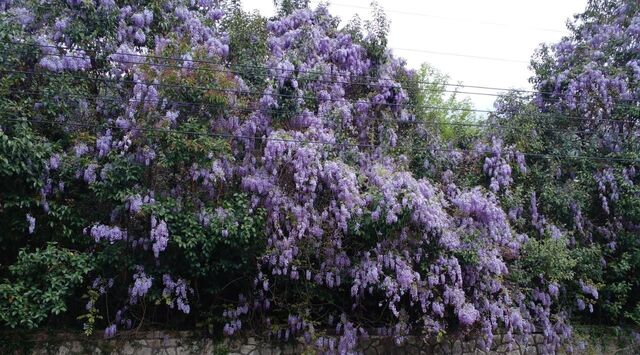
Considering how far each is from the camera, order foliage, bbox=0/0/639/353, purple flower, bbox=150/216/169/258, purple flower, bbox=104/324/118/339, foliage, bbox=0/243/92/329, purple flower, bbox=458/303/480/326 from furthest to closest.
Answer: purple flower, bbox=458/303/480/326 < purple flower, bbox=104/324/118/339 < foliage, bbox=0/0/639/353 < purple flower, bbox=150/216/169/258 < foliage, bbox=0/243/92/329

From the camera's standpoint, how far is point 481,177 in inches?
400

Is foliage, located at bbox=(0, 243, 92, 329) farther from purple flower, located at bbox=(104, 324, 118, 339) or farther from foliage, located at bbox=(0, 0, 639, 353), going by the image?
purple flower, located at bbox=(104, 324, 118, 339)

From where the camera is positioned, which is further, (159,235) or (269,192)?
(269,192)

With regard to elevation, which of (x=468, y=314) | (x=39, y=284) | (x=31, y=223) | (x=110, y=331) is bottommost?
(x=110, y=331)

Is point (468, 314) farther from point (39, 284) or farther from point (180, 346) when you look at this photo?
point (39, 284)

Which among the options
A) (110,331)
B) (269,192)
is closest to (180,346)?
(110,331)

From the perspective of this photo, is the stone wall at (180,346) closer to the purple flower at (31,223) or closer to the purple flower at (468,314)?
the purple flower at (468,314)

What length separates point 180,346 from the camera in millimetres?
8109

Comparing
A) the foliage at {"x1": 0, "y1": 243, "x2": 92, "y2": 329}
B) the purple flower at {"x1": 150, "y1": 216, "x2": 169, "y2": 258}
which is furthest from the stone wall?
the purple flower at {"x1": 150, "y1": 216, "x2": 169, "y2": 258}

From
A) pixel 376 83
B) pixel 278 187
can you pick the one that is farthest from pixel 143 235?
pixel 376 83

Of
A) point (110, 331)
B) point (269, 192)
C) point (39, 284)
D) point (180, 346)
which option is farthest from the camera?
point (180, 346)

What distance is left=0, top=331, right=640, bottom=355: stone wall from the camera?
24.8ft

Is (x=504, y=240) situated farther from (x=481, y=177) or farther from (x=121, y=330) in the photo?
(x=121, y=330)

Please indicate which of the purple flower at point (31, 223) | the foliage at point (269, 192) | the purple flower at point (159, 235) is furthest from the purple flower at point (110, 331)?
the purple flower at point (31, 223)
